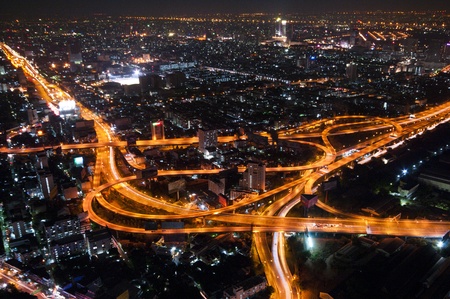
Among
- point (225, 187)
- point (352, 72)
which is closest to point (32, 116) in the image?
point (225, 187)

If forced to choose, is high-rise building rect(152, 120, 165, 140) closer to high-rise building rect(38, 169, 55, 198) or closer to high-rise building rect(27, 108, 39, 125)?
high-rise building rect(38, 169, 55, 198)

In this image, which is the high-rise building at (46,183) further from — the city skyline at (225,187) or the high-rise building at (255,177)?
the high-rise building at (255,177)

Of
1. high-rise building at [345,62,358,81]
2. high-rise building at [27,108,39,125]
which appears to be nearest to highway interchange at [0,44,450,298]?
high-rise building at [27,108,39,125]

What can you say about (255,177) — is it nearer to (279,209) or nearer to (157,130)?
(279,209)

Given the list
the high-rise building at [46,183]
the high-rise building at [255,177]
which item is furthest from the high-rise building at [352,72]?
the high-rise building at [46,183]

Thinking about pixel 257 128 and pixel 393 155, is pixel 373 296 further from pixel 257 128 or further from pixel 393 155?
pixel 257 128

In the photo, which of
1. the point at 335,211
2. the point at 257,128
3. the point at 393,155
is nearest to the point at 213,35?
the point at 257,128
